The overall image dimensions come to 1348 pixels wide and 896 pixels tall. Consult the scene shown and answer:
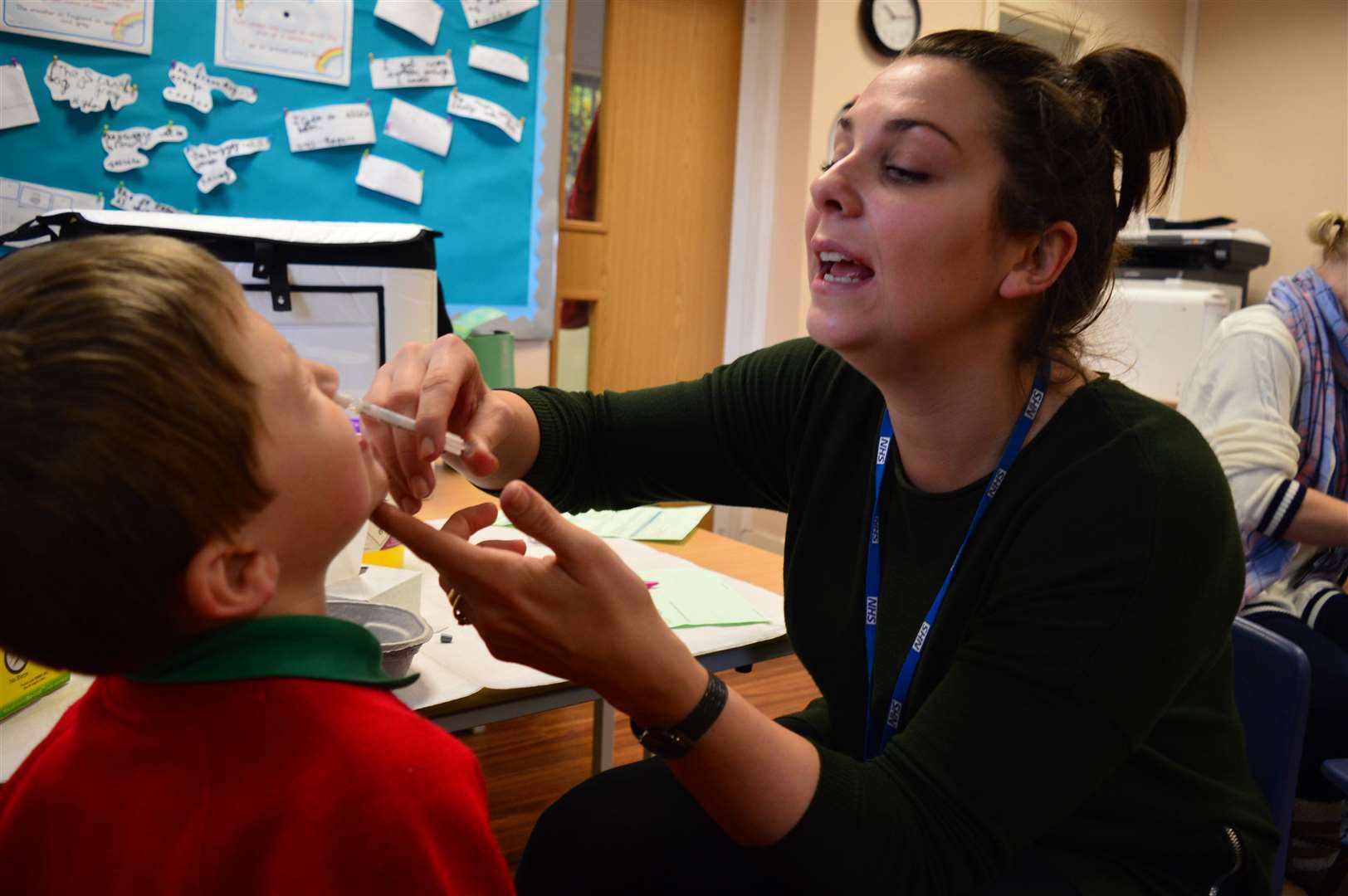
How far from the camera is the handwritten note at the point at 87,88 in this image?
2.39 meters

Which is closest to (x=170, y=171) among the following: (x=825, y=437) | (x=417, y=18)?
(x=417, y=18)

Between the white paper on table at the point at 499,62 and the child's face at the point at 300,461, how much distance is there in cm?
253

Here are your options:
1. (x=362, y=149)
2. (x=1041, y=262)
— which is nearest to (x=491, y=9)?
(x=362, y=149)

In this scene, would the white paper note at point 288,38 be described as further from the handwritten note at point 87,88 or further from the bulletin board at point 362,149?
the handwritten note at point 87,88

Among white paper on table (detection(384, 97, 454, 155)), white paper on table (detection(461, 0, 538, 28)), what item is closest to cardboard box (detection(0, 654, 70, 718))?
white paper on table (detection(384, 97, 454, 155))

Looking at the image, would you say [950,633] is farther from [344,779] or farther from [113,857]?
[113,857]

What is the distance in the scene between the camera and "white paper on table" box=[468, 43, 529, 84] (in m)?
2.95

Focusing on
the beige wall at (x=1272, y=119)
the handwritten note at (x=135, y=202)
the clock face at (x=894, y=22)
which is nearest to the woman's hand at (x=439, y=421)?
the handwritten note at (x=135, y=202)

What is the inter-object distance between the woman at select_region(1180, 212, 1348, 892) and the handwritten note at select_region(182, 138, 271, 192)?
2342 millimetres

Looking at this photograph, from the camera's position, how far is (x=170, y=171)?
2.57 m

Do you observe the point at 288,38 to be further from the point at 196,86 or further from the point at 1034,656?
the point at 1034,656

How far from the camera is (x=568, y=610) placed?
738 millimetres

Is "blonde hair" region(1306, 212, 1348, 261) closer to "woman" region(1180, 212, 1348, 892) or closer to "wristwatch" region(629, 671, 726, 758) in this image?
"woman" region(1180, 212, 1348, 892)


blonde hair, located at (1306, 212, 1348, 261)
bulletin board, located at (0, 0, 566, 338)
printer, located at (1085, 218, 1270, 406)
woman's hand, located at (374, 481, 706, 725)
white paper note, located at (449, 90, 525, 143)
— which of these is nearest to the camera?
woman's hand, located at (374, 481, 706, 725)
